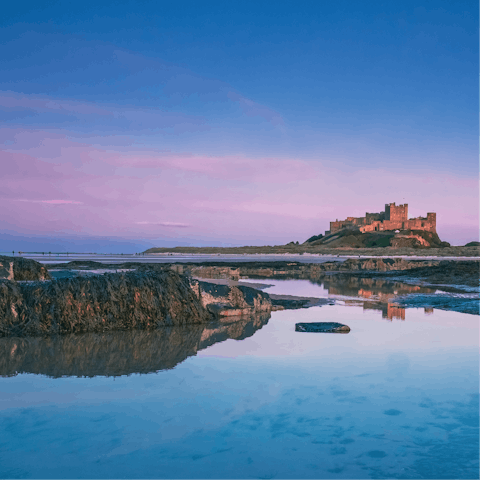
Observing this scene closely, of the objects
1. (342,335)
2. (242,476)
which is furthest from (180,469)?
(342,335)

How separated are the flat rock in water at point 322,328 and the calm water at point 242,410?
27.5 inches

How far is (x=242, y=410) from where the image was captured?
3068mm

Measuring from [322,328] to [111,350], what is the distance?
9.97 ft

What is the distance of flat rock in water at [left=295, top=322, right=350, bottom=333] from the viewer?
612 centimetres

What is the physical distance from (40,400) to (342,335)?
158 inches

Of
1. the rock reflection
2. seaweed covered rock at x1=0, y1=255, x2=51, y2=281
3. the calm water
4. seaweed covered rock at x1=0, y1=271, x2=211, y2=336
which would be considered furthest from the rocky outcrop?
seaweed covered rock at x1=0, y1=255, x2=51, y2=281

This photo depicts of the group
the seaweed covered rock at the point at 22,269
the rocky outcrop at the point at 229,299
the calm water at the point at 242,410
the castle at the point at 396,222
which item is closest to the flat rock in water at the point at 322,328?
the calm water at the point at 242,410

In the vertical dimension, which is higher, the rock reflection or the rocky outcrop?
the rocky outcrop

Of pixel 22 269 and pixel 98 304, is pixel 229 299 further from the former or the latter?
pixel 22 269

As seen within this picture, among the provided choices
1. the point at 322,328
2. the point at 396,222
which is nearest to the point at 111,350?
the point at 322,328

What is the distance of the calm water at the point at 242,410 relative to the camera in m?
2.34

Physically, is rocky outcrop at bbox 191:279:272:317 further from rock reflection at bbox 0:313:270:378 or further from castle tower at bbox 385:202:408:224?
castle tower at bbox 385:202:408:224

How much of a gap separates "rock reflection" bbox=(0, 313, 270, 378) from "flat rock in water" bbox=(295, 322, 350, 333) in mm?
709

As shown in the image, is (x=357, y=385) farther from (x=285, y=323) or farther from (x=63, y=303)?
(x=63, y=303)
